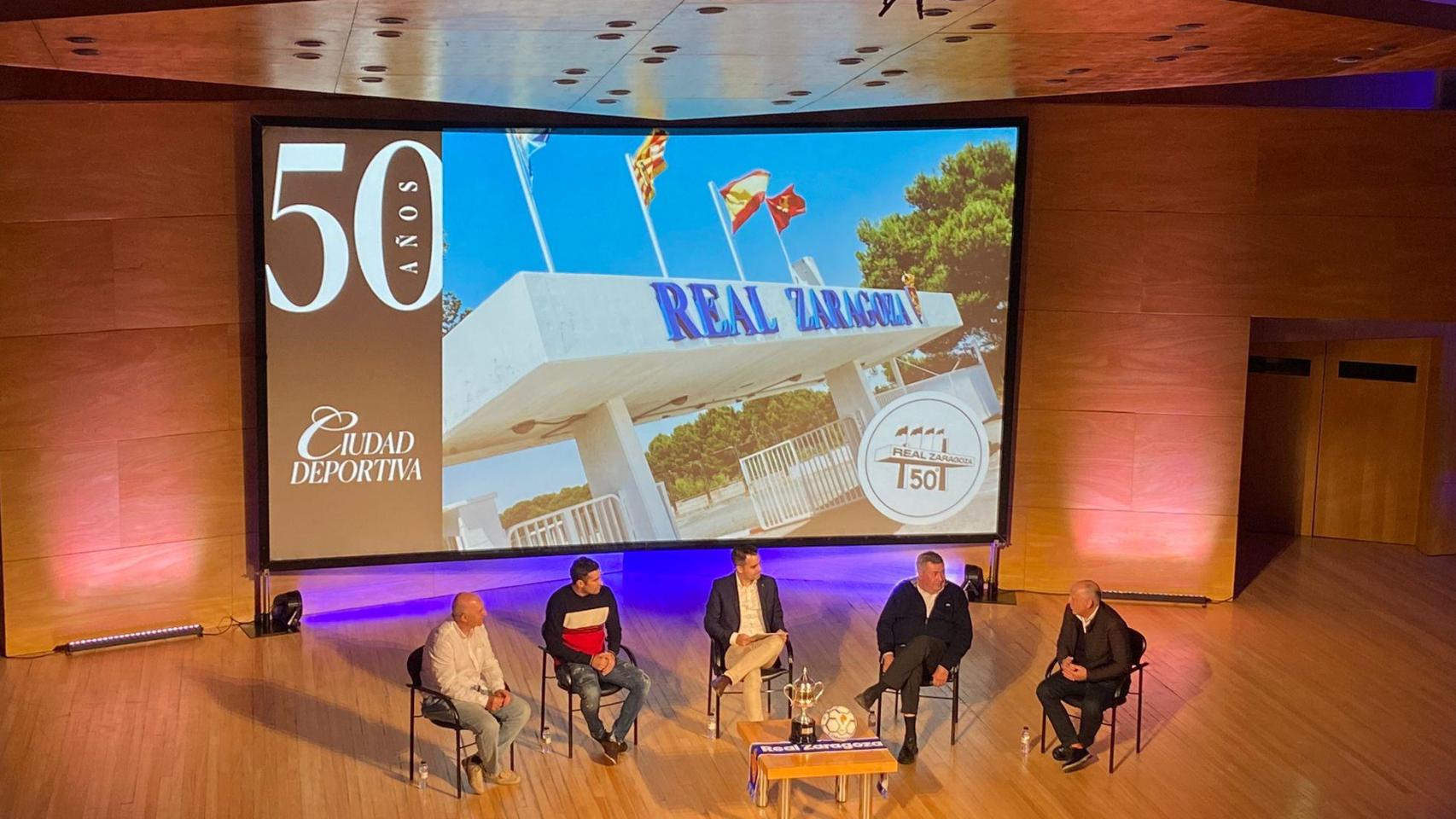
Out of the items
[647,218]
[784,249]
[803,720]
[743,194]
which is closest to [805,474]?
[784,249]

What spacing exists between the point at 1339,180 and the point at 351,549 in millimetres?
6785

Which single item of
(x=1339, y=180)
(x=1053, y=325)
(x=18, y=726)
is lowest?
(x=18, y=726)

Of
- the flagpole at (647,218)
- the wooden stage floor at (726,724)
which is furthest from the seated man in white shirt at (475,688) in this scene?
the flagpole at (647,218)

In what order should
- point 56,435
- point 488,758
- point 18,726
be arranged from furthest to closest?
1. point 56,435
2. point 18,726
3. point 488,758

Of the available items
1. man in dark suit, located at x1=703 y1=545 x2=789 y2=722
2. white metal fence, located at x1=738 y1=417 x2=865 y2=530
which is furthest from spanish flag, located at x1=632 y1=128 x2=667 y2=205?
man in dark suit, located at x1=703 y1=545 x2=789 y2=722

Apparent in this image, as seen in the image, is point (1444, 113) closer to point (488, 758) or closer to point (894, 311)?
point (894, 311)

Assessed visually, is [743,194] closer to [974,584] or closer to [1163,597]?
[974,584]

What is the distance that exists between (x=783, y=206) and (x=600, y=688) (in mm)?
3589

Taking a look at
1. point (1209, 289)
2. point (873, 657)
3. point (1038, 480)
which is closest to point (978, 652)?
point (873, 657)

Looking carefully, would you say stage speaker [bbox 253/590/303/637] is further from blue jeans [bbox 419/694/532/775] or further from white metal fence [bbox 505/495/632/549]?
blue jeans [bbox 419/694/532/775]

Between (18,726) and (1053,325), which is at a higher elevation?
(1053,325)

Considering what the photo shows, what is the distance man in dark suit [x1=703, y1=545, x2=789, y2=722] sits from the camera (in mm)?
7676

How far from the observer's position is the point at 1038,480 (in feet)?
33.8

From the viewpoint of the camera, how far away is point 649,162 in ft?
30.7
